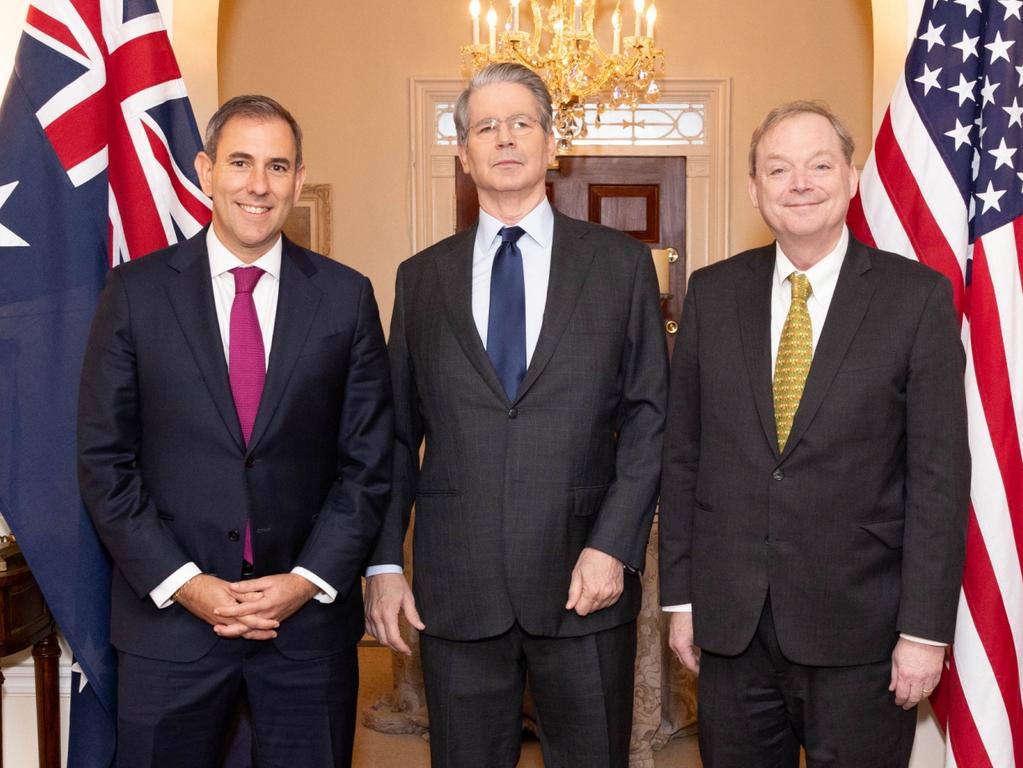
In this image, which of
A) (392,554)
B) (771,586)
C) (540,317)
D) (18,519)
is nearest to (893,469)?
(771,586)

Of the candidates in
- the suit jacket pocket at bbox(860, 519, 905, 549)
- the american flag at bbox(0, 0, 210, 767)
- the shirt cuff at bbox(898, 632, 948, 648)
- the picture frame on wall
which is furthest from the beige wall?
the shirt cuff at bbox(898, 632, 948, 648)

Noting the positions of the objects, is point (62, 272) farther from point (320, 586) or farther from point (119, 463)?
point (320, 586)

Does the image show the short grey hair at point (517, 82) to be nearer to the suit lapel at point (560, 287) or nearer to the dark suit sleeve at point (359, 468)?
the suit lapel at point (560, 287)

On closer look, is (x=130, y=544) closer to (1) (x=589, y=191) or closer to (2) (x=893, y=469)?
(2) (x=893, y=469)

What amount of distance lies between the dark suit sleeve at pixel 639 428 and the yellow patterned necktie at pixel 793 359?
0.85ft

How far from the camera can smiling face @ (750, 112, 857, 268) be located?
216 centimetres

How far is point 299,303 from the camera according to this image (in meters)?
2.26

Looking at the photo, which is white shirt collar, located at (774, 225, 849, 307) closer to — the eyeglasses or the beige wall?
the eyeglasses

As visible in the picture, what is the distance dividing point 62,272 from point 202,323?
595mm

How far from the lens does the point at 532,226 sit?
2.39 meters

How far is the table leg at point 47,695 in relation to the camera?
2771 mm

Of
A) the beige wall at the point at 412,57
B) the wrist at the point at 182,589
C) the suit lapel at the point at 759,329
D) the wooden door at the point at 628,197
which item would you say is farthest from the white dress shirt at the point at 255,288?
the wooden door at the point at 628,197

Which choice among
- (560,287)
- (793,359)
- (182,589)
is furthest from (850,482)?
(182,589)

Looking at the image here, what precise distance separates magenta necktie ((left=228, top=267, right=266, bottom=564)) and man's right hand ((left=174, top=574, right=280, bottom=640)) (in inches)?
3.6
